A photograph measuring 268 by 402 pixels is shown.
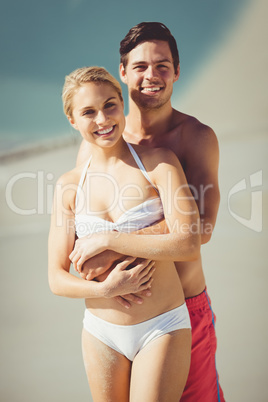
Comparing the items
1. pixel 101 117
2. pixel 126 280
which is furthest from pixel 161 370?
pixel 101 117

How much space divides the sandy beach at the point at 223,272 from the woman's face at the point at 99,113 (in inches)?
85.1

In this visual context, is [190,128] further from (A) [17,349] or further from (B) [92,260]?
(A) [17,349]

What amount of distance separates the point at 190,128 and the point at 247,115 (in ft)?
5.93

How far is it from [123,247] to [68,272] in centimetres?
26

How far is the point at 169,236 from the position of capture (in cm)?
150

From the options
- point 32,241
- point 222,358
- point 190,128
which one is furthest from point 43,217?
point 190,128

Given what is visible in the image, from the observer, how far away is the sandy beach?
3303mm

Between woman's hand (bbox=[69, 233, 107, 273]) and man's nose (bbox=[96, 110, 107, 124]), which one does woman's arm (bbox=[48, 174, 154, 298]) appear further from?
man's nose (bbox=[96, 110, 107, 124])

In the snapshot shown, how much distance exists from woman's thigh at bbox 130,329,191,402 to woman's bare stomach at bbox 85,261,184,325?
88mm

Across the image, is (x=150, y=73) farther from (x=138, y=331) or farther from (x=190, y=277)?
(x=138, y=331)

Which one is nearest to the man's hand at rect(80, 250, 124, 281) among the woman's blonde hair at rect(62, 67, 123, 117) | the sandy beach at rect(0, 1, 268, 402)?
the woman's blonde hair at rect(62, 67, 123, 117)

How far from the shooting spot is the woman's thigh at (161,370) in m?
1.47

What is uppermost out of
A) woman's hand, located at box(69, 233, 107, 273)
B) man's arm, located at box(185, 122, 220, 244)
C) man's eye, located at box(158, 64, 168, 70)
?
man's eye, located at box(158, 64, 168, 70)

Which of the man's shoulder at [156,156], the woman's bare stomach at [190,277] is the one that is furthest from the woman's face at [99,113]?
the woman's bare stomach at [190,277]
